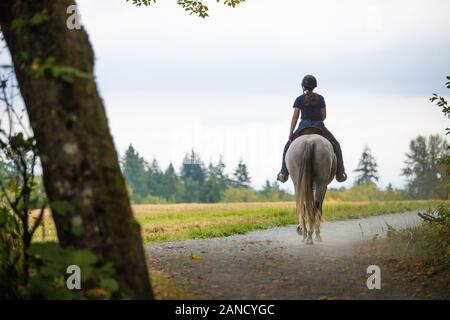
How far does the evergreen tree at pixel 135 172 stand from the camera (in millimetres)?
86938

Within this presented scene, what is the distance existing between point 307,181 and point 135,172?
79.6m

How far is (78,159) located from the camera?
16.3 ft

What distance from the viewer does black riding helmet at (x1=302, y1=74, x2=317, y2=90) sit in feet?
36.6

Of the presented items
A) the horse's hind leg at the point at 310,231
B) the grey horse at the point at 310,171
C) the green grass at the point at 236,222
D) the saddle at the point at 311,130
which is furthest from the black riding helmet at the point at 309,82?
the green grass at the point at 236,222

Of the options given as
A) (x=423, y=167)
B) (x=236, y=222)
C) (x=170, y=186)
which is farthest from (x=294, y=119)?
(x=170, y=186)

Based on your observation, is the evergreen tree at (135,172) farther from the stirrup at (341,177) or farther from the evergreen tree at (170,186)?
the stirrup at (341,177)

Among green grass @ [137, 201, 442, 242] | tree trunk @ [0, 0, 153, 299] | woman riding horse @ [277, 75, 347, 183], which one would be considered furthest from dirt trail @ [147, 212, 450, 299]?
woman riding horse @ [277, 75, 347, 183]

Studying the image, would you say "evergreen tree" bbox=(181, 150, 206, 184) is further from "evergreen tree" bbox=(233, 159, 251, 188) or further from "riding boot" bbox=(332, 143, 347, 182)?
"riding boot" bbox=(332, 143, 347, 182)

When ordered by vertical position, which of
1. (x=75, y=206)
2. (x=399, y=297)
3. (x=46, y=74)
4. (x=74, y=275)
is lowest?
(x=399, y=297)

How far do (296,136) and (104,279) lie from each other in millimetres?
7474

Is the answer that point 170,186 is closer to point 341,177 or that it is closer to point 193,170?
point 193,170

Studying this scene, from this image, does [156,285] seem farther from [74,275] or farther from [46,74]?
[46,74]
